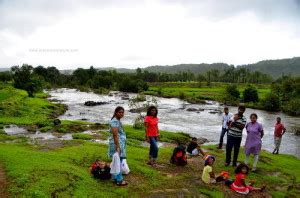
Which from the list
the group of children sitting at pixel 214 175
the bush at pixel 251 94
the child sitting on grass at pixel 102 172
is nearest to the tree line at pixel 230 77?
the bush at pixel 251 94

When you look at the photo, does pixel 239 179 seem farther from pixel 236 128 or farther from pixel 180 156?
pixel 180 156

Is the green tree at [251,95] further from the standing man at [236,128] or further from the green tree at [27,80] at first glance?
the standing man at [236,128]

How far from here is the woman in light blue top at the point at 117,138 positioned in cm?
1218

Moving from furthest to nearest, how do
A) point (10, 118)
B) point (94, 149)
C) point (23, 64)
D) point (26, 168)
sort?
1. point (23, 64)
2. point (10, 118)
3. point (94, 149)
4. point (26, 168)

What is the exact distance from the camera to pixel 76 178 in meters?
12.7

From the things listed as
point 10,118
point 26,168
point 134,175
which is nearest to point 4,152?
point 26,168

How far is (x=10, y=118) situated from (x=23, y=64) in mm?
46579

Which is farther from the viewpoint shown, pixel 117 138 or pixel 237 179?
pixel 237 179

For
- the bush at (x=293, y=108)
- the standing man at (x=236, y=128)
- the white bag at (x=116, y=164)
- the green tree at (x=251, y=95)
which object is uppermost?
the standing man at (x=236, y=128)

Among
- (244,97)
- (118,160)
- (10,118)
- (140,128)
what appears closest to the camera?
(118,160)

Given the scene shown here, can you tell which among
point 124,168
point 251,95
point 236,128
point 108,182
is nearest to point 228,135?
point 236,128

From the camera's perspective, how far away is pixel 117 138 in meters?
12.2

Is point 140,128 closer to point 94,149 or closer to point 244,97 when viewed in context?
point 94,149

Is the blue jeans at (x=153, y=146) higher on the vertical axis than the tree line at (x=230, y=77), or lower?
lower
